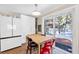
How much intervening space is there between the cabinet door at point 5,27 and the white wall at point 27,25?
1.09ft

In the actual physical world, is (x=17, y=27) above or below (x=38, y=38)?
above

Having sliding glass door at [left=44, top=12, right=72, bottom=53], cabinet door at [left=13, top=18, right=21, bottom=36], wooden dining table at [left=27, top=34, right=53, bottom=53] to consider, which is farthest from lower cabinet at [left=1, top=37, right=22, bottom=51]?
sliding glass door at [left=44, top=12, right=72, bottom=53]

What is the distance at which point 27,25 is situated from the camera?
1.57 meters

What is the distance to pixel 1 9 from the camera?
56.3 inches

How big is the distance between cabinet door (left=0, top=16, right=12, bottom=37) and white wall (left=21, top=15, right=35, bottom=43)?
331mm

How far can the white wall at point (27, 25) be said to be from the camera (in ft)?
5.05

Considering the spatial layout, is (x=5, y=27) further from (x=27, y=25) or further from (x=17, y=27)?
(x=27, y=25)

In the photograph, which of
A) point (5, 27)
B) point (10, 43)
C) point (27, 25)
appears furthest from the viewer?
point (5, 27)

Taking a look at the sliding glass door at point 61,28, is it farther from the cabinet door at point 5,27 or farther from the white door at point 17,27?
the cabinet door at point 5,27

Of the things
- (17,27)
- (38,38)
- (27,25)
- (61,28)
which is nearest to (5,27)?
(17,27)

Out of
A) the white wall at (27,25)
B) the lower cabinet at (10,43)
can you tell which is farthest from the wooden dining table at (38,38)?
the lower cabinet at (10,43)

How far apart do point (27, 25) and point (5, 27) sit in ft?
1.84

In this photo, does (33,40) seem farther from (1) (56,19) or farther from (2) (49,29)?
Result: (1) (56,19)
